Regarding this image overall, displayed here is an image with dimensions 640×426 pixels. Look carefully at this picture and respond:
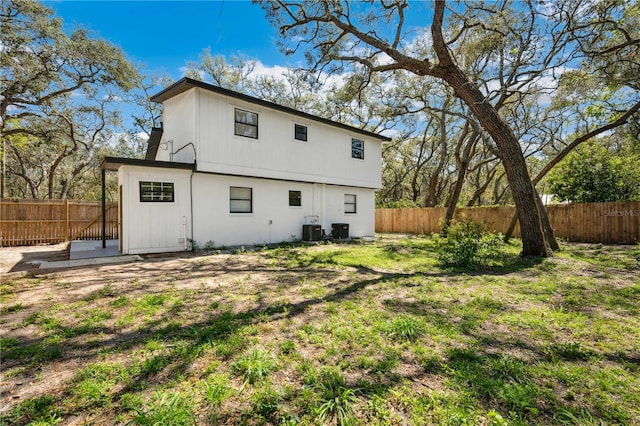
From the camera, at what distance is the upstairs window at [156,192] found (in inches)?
339

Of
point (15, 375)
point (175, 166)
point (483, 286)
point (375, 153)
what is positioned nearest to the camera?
point (15, 375)

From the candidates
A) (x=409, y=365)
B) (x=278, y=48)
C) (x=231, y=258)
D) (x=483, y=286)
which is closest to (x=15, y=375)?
(x=409, y=365)

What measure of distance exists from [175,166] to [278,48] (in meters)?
5.67

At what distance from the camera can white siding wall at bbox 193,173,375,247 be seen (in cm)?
993

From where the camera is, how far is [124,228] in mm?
8266

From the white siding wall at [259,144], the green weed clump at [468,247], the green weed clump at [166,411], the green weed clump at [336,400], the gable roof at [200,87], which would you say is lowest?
the green weed clump at [336,400]

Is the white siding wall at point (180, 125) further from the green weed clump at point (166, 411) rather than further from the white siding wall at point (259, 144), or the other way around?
the green weed clump at point (166, 411)

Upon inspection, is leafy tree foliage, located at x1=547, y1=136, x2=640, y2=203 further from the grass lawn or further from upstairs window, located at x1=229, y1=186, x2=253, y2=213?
upstairs window, located at x1=229, y1=186, x2=253, y2=213

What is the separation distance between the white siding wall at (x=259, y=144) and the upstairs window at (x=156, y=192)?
119cm

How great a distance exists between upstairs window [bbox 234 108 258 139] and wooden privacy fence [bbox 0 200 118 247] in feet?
23.1

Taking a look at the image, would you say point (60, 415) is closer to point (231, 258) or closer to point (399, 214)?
point (231, 258)

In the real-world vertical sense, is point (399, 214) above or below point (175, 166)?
below

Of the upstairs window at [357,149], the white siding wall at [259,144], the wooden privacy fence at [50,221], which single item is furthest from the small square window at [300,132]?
the wooden privacy fence at [50,221]

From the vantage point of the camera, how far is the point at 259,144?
35.8 feet
